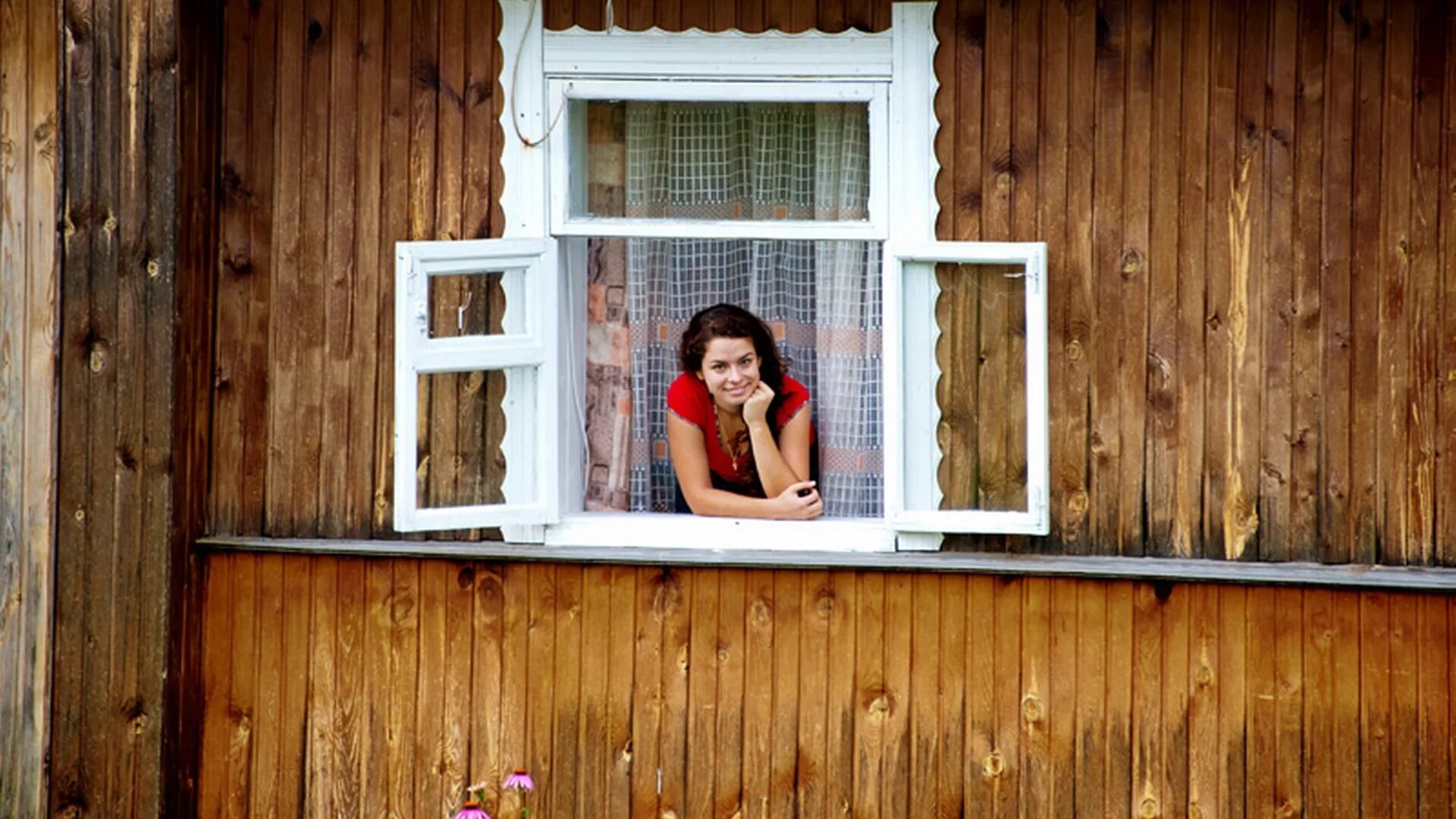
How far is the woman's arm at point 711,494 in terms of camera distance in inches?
188

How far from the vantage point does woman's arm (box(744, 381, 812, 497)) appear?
4879 millimetres

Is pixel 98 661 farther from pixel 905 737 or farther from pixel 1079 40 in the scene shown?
pixel 1079 40

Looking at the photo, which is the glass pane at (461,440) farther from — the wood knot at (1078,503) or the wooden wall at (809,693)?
the wood knot at (1078,503)

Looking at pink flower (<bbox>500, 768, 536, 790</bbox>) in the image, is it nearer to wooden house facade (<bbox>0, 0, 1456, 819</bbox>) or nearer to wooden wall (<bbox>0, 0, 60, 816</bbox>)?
wooden house facade (<bbox>0, 0, 1456, 819</bbox>)

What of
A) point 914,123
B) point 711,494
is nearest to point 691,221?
point 914,123

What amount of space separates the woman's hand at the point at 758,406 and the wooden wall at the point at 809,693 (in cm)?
52

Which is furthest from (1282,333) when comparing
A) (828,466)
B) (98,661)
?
(98,661)

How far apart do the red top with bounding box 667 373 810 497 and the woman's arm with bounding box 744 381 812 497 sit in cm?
4

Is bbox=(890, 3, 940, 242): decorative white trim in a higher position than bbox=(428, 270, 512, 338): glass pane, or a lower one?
higher

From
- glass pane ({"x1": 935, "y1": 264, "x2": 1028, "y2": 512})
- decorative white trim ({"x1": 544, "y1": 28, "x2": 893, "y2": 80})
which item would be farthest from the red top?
decorative white trim ({"x1": 544, "y1": 28, "x2": 893, "y2": 80})

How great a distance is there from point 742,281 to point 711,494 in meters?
0.74

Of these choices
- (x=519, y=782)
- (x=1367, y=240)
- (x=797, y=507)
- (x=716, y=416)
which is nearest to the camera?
(x=519, y=782)

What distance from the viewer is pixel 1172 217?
4516 mm

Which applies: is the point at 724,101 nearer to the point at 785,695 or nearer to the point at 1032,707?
the point at 785,695
